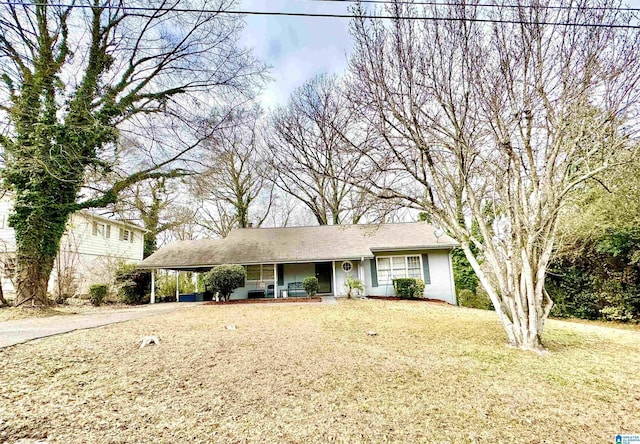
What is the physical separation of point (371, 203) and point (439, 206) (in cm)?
148

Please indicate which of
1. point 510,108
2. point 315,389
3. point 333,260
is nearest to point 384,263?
point 333,260

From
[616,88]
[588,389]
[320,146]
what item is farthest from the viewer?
[320,146]

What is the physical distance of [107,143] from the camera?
1111cm

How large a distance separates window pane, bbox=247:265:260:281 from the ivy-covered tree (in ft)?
21.1

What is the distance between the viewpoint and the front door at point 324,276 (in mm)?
16797

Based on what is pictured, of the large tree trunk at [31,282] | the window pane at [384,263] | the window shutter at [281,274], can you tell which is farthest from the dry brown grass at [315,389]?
the window shutter at [281,274]

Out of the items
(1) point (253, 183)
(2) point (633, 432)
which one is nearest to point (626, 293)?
(2) point (633, 432)

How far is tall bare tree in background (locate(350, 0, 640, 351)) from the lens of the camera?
5371mm

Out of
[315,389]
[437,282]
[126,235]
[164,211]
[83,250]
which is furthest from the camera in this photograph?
[164,211]

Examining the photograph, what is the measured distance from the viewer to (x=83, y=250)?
1789cm

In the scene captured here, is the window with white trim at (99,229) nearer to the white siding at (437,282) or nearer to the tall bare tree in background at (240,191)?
the tall bare tree in background at (240,191)

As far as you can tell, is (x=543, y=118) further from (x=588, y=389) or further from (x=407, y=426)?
(x=407, y=426)

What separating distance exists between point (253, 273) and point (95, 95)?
10.1m

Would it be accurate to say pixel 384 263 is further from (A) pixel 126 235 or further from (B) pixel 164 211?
(A) pixel 126 235
